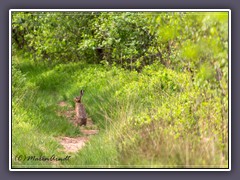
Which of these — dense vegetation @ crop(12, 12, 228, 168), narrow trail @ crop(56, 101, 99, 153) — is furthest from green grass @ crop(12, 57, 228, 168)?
narrow trail @ crop(56, 101, 99, 153)

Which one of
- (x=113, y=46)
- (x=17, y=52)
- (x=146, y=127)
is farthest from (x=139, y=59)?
(x=17, y=52)

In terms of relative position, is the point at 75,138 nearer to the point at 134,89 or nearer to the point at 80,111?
the point at 80,111

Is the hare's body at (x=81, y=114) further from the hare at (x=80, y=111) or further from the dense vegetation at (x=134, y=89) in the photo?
the dense vegetation at (x=134, y=89)

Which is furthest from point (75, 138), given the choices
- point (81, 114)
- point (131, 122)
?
point (131, 122)

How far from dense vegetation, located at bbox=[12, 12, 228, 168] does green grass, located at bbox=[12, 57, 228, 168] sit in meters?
0.02

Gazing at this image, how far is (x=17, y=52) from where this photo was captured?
18.5 m

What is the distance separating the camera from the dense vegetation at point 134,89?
7.96 m

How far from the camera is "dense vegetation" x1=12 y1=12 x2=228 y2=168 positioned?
7.96m

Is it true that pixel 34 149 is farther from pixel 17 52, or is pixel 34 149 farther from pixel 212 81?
pixel 17 52

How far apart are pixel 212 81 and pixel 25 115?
4.13 m

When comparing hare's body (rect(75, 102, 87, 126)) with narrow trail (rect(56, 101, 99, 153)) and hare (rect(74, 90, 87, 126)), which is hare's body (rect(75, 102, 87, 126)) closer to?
hare (rect(74, 90, 87, 126))

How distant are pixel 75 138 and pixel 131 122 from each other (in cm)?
178

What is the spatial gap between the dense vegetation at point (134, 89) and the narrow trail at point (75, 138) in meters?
0.16

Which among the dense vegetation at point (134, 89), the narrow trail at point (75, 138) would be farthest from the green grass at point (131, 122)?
the narrow trail at point (75, 138)
